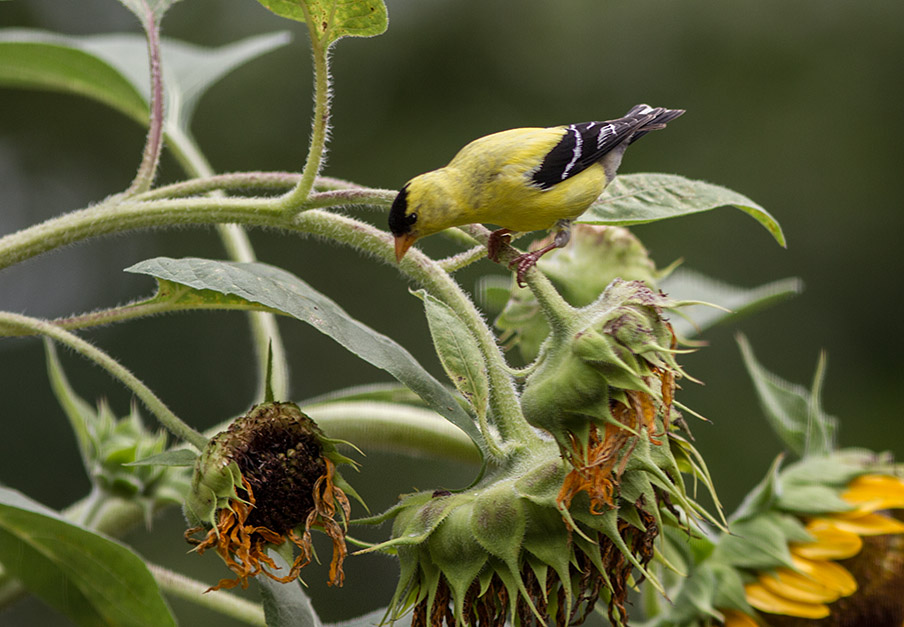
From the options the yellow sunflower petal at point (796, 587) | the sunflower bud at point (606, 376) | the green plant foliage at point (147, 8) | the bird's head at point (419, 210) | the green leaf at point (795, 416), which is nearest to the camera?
the sunflower bud at point (606, 376)

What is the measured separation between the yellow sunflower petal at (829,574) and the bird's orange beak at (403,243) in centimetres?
64

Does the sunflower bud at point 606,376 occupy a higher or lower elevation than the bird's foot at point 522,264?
lower

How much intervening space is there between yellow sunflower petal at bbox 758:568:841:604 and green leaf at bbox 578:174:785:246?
461mm

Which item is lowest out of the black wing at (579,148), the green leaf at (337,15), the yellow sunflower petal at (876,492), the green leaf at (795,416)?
the yellow sunflower petal at (876,492)

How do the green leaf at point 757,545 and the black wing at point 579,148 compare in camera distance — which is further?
the green leaf at point 757,545

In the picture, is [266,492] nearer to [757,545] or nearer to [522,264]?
[522,264]

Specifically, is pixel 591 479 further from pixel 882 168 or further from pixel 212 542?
pixel 882 168

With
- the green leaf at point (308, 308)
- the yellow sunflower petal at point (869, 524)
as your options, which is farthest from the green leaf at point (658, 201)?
the yellow sunflower petal at point (869, 524)

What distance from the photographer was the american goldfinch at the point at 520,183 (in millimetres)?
857

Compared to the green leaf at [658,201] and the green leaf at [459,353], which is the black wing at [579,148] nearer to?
the green leaf at [658,201]

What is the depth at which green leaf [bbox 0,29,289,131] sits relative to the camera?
123 centimetres

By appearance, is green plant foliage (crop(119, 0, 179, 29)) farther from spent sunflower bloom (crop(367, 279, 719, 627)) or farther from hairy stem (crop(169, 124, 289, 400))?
spent sunflower bloom (crop(367, 279, 719, 627))

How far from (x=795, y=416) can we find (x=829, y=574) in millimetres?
234

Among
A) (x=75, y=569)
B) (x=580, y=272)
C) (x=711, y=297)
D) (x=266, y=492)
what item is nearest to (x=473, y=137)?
(x=711, y=297)
